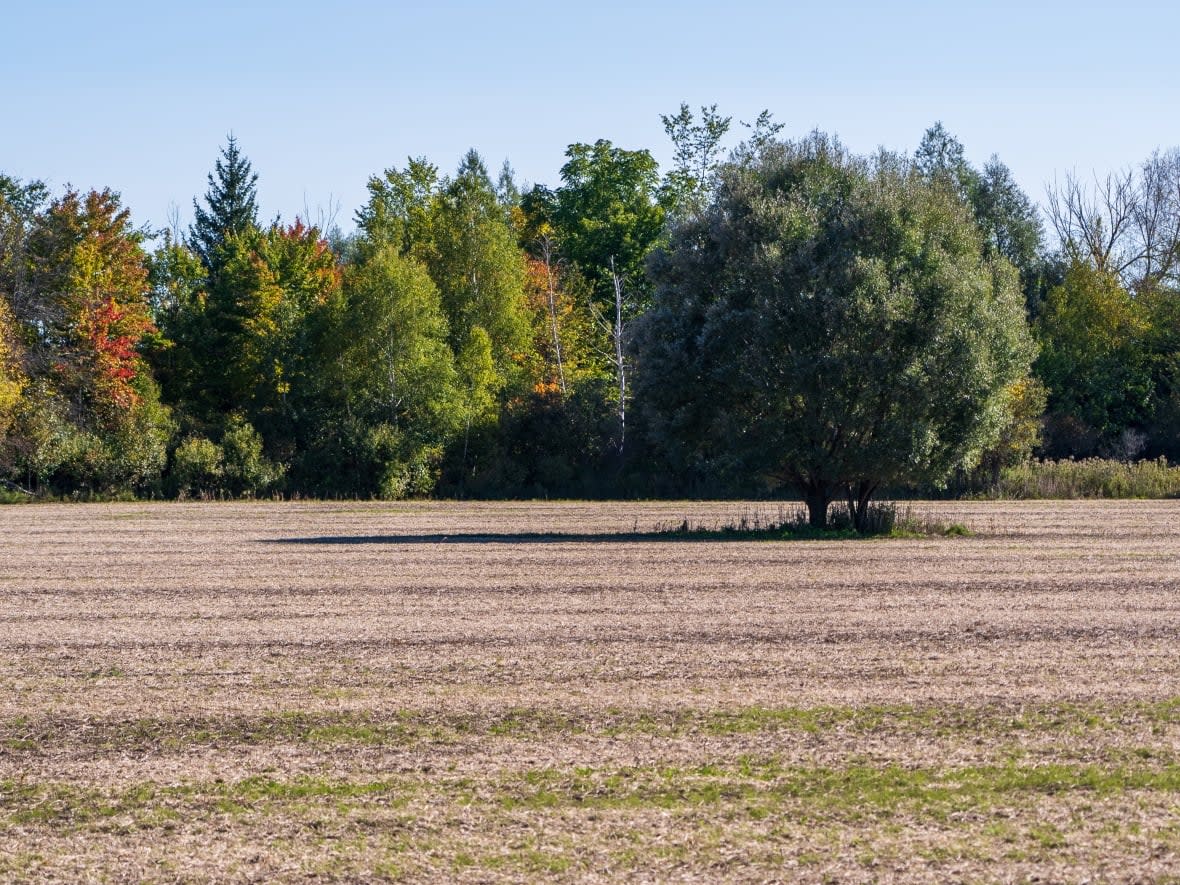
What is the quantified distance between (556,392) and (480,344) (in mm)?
4393

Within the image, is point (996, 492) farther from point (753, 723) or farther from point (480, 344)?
point (753, 723)

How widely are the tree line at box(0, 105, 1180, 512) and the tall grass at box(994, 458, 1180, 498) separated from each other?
1342 mm

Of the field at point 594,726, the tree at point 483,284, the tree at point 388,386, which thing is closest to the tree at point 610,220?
the tree at point 483,284

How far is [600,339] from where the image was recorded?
7969 centimetres

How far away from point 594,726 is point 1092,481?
50.5 metres

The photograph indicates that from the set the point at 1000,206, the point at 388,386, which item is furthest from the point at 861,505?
the point at 1000,206

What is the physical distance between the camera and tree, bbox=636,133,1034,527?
37.1m

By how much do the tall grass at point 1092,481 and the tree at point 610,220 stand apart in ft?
83.6

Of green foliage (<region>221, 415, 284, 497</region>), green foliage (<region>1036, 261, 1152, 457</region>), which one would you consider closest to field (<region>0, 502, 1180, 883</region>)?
green foliage (<region>221, 415, 284, 497</region>)

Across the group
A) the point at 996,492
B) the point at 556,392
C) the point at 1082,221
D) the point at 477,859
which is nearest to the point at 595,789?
the point at 477,859

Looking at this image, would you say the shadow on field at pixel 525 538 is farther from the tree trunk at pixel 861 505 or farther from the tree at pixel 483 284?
the tree at pixel 483 284

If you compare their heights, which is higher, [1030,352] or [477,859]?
[1030,352]

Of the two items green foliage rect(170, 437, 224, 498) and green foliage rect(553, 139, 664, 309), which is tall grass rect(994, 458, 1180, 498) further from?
green foliage rect(170, 437, 224, 498)

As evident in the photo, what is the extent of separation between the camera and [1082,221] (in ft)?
322
